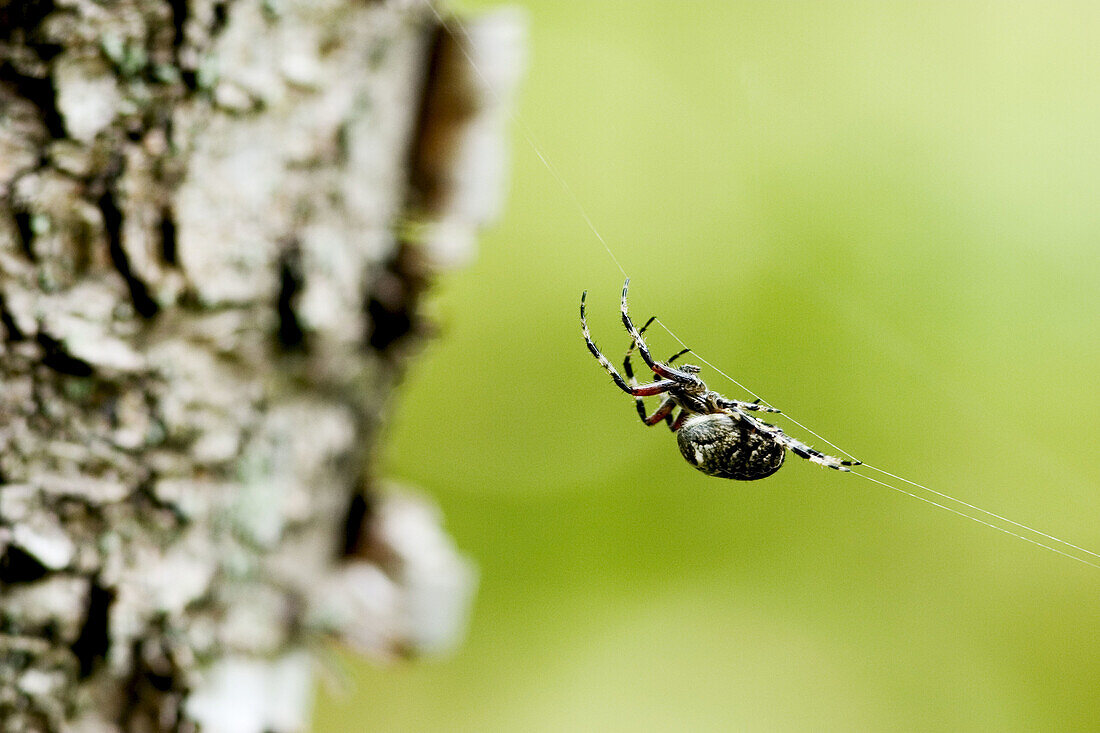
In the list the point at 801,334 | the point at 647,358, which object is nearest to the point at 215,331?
the point at 647,358

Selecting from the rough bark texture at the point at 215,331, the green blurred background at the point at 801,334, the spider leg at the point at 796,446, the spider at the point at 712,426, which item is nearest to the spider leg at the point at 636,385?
the spider at the point at 712,426

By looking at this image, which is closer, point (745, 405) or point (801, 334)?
point (745, 405)

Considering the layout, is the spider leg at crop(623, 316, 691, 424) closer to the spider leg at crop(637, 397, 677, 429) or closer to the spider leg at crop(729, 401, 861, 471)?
the spider leg at crop(637, 397, 677, 429)

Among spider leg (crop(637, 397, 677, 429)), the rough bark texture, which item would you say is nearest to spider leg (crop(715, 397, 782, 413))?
spider leg (crop(637, 397, 677, 429))

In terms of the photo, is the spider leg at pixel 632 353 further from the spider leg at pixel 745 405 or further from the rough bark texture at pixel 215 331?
the rough bark texture at pixel 215 331


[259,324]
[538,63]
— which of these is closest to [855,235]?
[538,63]

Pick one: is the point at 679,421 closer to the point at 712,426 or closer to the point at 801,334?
the point at 712,426
